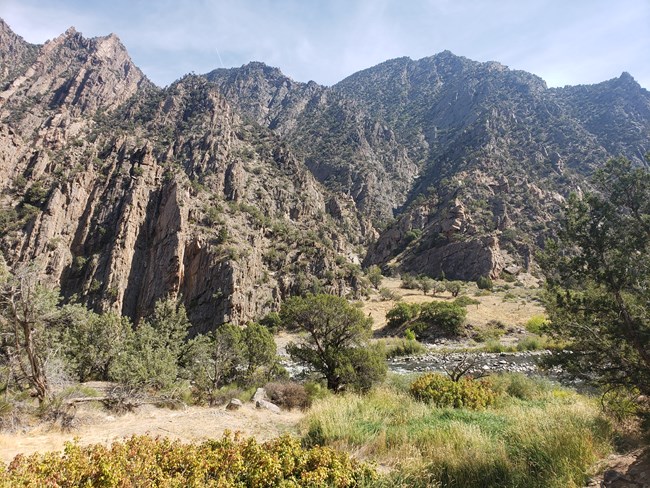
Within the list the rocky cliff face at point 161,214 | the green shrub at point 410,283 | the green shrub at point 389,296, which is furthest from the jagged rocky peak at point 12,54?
the green shrub at point 410,283

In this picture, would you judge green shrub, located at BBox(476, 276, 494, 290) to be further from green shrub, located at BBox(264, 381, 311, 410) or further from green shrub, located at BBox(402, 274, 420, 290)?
green shrub, located at BBox(264, 381, 311, 410)

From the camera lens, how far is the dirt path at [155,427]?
24.1ft

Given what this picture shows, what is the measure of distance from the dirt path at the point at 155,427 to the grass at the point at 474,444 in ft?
7.45

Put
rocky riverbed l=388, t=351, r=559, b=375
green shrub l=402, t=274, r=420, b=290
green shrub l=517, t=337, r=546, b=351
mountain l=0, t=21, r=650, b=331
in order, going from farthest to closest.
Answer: green shrub l=402, t=274, r=420, b=290, mountain l=0, t=21, r=650, b=331, green shrub l=517, t=337, r=546, b=351, rocky riverbed l=388, t=351, r=559, b=375

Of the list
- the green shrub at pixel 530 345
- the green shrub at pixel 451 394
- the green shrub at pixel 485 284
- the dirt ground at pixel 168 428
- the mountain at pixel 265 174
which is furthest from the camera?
the green shrub at pixel 485 284

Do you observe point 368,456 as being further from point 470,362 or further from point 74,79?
point 74,79

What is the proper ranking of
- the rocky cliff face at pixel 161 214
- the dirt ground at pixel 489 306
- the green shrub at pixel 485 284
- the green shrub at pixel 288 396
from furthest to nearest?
the green shrub at pixel 485 284 < the rocky cliff face at pixel 161 214 < the dirt ground at pixel 489 306 < the green shrub at pixel 288 396

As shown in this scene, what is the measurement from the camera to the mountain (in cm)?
4800

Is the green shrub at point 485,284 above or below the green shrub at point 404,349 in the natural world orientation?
above

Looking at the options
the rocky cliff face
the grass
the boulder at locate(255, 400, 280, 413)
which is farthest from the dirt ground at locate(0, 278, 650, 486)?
the rocky cliff face

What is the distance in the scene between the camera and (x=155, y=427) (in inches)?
360

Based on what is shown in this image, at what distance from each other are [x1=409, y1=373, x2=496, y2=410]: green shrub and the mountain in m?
21.2

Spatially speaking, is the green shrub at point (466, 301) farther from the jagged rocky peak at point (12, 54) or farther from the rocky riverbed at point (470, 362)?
the jagged rocky peak at point (12, 54)

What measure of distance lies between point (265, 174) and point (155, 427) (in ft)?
236
